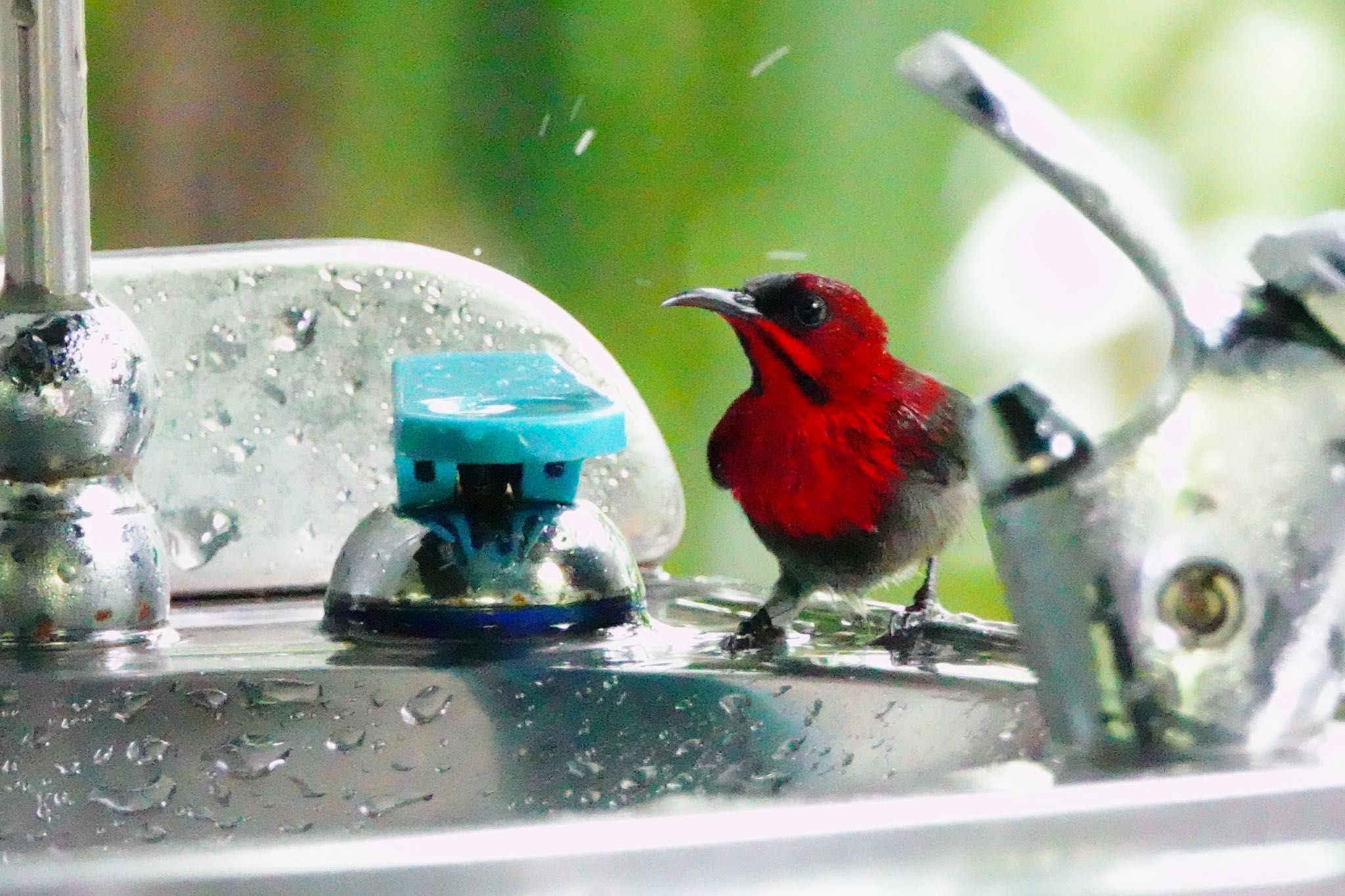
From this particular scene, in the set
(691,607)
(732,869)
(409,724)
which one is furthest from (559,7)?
(732,869)

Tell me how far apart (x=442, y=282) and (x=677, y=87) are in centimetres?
63

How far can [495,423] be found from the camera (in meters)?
0.75

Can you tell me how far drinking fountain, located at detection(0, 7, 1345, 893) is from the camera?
0.41 metres

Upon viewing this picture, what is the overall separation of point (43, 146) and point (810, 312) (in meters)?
0.36

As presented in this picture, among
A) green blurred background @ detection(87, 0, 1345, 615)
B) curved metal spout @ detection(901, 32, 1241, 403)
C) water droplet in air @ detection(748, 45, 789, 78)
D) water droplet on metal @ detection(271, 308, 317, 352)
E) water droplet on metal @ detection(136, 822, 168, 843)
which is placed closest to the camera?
curved metal spout @ detection(901, 32, 1241, 403)

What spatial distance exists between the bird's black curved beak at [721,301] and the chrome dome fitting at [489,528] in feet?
0.21

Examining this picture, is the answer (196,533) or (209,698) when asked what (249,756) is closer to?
(209,698)

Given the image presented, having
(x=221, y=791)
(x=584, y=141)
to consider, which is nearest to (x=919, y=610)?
(x=221, y=791)

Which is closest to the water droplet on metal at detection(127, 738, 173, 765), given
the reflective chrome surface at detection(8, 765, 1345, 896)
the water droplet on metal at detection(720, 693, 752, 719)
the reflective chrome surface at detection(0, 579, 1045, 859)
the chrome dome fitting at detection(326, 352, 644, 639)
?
the reflective chrome surface at detection(0, 579, 1045, 859)

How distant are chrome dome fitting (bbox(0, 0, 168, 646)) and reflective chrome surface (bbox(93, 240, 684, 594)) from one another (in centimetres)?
12

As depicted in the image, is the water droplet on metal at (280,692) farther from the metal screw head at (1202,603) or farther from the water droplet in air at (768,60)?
the water droplet in air at (768,60)

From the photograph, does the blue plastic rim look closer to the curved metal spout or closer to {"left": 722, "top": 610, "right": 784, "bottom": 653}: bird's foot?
{"left": 722, "top": 610, "right": 784, "bottom": 653}: bird's foot

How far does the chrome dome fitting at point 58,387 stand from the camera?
2.37 ft

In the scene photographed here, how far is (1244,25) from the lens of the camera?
5.77 feet
